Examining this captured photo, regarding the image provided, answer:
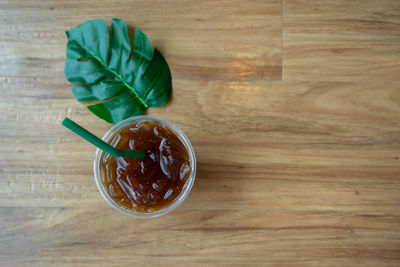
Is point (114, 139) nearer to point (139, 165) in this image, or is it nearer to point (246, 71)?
point (139, 165)

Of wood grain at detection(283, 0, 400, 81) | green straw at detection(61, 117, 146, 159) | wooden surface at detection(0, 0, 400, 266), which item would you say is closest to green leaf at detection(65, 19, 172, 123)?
wooden surface at detection(0, 0, 400, 266)

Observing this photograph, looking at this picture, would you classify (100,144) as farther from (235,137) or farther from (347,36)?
(347,36)

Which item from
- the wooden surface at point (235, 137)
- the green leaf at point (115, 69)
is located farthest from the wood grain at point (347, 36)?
the green leaf at point (115, 69)

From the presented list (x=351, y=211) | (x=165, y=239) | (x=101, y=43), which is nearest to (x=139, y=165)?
(x=165, y=239)

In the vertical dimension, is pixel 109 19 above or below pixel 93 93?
above

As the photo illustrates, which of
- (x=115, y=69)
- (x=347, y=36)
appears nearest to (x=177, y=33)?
(x=115, y=69)

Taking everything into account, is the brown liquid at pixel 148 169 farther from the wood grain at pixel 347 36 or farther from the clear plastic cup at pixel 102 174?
the wood grain at pixel 347 36

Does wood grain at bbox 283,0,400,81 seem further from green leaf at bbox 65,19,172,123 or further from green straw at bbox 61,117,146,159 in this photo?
green straw at bbox 61,117,146,159
